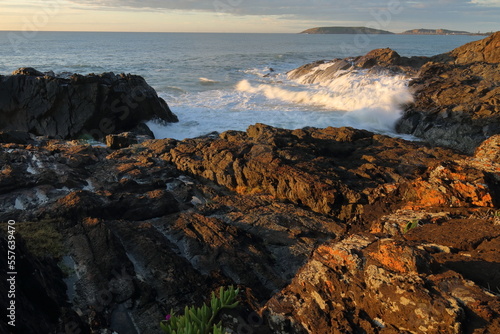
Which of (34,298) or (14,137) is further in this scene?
(14,137)

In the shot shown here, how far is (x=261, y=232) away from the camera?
7.27m

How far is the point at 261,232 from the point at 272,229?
241 millimetres

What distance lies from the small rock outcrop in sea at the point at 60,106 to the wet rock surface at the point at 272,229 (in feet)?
15.8

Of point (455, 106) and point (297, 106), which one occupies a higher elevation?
point (455, 106)

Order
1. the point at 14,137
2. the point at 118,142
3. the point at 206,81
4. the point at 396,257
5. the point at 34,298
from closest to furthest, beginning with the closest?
the point at 396,257, the point at 34,298, the point at 14,137, the point at 118,142, the point at 206,81

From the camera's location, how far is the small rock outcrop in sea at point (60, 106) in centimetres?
1719

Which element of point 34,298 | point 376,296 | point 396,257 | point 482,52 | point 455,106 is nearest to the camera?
point 376,296

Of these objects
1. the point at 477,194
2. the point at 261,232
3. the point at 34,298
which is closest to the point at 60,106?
the point at 261,232

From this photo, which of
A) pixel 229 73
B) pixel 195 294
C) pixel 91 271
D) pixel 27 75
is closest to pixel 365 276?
pixel 195 294

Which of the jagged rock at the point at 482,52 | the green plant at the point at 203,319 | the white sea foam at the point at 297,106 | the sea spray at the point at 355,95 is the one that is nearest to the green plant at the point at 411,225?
the green plant at the point at 203,319

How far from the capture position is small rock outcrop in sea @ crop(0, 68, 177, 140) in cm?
1719

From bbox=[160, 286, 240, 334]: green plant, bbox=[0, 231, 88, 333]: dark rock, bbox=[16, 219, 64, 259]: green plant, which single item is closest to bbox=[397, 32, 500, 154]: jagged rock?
bbox=[160, 286, 240, 334]: green plant

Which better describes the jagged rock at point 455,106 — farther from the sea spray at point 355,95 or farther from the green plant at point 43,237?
the green plant at point 43,237

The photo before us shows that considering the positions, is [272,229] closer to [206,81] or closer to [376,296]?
[376,296]
